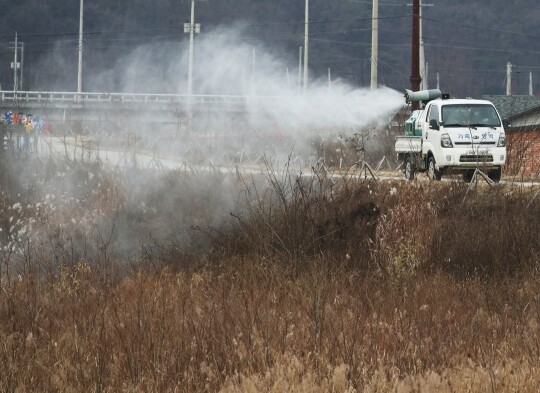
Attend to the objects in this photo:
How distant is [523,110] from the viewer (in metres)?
37.7

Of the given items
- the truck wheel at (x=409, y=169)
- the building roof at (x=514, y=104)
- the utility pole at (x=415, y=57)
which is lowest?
the truck wheel at (x=409, y=169)

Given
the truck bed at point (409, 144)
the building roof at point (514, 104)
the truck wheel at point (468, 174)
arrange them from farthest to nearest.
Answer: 1. the building roof at point (514, 104)
2. the truck bed at point (409, 144)
3. the truck wheel at point (468, 174)

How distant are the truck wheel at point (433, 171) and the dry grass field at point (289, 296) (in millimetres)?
2298

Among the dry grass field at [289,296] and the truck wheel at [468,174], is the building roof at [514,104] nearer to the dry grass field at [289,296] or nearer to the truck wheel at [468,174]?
the truck wheel at [468,174]

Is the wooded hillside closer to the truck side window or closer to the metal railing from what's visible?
the metal railing

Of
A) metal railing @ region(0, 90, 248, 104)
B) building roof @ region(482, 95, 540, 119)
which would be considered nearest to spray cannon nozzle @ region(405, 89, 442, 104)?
building roof @ region(482, 95, 540, 119)

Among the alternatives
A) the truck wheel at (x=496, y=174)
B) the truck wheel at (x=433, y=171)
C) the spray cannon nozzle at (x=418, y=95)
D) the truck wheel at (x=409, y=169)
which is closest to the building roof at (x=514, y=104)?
the spray cannon nozzle at (x=418, y=95)

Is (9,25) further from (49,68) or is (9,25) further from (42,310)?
(42,310)

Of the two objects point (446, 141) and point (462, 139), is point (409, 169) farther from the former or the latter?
point (462, 139)

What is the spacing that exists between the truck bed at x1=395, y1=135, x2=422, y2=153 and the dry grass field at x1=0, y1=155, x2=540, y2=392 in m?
3.63

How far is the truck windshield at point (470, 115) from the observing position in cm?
2320

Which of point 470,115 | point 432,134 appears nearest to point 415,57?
point 432,134

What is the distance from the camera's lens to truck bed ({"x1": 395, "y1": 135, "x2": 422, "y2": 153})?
24.7 metres

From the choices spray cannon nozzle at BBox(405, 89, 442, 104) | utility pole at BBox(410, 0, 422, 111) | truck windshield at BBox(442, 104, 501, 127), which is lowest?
truck windshield at BBox(442, 104, 501, 127)
